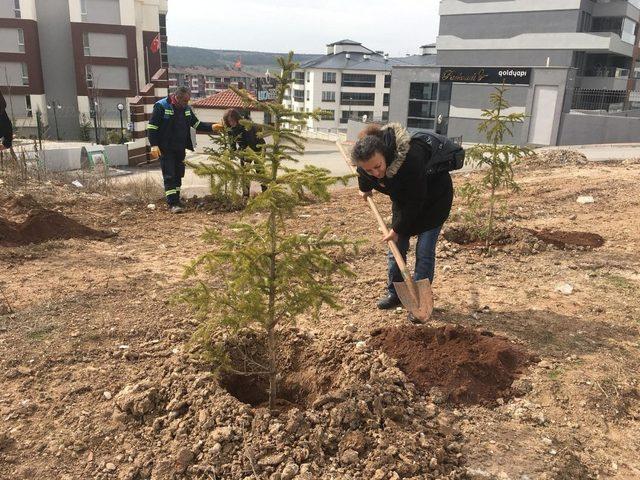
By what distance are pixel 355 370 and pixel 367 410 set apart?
0.48 metres

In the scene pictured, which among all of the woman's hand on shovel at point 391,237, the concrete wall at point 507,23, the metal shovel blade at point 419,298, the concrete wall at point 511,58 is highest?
the concrete wall at point 507,23

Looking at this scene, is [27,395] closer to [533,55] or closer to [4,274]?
[4,274]

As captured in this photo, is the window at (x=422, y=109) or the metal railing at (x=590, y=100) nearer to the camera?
the metal railing at (x=590, y=100)

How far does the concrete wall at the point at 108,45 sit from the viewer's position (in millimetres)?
34969

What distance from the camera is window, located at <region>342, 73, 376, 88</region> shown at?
6644 centimetres

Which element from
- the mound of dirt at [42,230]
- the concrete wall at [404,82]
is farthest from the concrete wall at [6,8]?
the mound of dirt at [42,230]

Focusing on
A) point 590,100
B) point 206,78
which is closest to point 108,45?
point 590,100

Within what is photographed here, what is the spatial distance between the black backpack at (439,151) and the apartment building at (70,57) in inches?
1351

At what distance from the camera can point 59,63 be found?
119 ft

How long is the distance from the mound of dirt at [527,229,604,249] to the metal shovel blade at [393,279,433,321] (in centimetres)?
309

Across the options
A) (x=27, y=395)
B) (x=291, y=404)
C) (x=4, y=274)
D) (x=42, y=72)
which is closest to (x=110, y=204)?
(x=4, y=274)

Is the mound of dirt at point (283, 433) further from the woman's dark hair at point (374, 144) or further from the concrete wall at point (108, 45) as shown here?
the concrete wall at point (108, 45)

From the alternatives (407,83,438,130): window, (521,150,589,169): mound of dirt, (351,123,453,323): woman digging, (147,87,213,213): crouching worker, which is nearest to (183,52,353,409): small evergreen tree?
(351,123,453,323): woman digging

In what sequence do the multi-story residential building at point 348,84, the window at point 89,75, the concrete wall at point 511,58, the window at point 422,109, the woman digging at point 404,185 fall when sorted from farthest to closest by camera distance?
the multi-story residential building at point 348,84 < the window at point 89,75 < the window at point 422,109 < the concrete wall at point 511,58 < the woman digging at point 404,185
